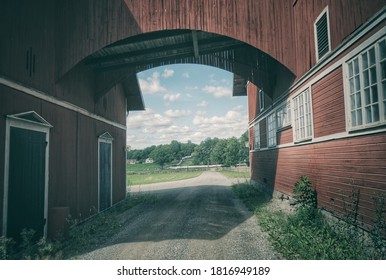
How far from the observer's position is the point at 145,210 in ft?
38.9

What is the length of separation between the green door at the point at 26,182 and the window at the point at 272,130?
9886 millimetres

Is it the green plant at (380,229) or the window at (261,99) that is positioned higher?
the window at (261,99)

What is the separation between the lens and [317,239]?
566 cm

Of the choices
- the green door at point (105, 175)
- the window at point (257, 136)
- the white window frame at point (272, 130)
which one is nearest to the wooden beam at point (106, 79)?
the green door at point (105, 175)

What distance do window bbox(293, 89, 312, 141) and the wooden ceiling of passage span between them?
10.7ft

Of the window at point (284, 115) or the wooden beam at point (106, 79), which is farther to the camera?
the wooden beam at point (106, 79)

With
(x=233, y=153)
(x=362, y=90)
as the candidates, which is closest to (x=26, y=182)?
(x=362, y=90)

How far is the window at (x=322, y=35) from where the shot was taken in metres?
7.28

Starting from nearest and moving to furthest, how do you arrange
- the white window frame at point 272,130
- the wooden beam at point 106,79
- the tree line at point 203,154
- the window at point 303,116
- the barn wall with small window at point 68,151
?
the barn wall with small window at point 68,151, the window at point 303,116, the wooden beam at point 106,79, the white window frame at point 272,130, the tree line at point 203,154

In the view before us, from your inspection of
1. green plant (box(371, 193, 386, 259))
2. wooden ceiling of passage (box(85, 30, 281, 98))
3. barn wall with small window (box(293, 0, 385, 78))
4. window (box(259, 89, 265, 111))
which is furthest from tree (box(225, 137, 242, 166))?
green plant (box(371, 193, 386, 259))

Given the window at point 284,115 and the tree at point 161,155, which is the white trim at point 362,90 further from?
the tree at point 161,155

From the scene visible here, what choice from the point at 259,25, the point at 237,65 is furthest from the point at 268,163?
the point at 259,25

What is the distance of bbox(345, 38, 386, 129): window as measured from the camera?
4.88m

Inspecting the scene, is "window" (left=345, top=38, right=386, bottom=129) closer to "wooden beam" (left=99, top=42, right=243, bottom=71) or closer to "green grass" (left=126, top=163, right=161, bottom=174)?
"wooden beam" (left=99, top=42, right=243, bottom=71)
